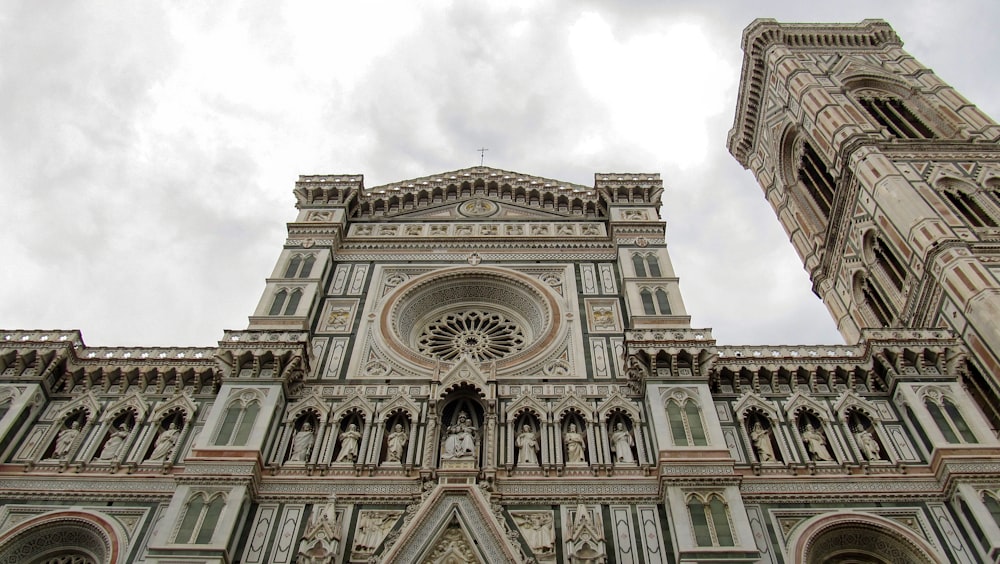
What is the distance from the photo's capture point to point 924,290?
1936 centimetres

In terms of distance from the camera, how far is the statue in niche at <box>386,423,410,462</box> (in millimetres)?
13961

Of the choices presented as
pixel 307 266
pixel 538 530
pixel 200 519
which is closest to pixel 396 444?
pixel 538 530

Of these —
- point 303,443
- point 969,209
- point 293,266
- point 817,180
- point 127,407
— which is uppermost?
point 817,180

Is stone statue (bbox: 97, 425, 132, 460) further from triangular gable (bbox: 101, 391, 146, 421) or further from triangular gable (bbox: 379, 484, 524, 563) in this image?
triangular gable (bbox: 379, 484, 524, 563)

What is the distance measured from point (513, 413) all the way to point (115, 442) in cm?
662

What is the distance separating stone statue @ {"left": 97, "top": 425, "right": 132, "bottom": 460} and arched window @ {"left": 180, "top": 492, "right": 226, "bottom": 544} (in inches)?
85.7

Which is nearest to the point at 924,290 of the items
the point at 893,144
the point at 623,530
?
the point at 893,144

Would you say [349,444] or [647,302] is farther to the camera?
[647,302]

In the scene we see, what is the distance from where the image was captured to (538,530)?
496 inches

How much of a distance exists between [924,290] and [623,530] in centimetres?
1087

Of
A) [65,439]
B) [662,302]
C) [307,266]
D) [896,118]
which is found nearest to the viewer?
[65,439]

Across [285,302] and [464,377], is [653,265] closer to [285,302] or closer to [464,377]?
[464,377]

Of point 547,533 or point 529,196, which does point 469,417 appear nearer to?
point 547,533

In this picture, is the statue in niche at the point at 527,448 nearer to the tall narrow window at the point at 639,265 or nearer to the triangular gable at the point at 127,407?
the tall narrow window at the point at 639,265
